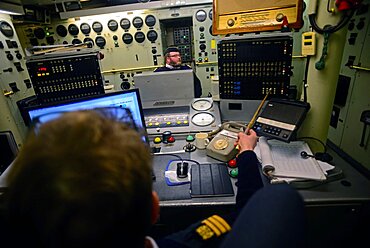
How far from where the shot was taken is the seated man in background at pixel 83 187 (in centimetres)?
31

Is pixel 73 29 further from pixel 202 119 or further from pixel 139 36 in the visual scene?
pixel 202 119

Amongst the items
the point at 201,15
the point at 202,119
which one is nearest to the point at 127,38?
the point at 201,15

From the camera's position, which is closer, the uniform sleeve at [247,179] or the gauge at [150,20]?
the uniform sleeve at [247,179]

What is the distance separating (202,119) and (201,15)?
8.79 feet

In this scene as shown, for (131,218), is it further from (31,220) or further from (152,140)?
(152,140)

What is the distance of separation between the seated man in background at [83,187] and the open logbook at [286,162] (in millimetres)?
632

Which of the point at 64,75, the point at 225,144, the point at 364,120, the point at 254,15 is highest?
the point at 254,15

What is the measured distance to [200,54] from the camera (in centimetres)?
381

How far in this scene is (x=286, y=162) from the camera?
1059 millimetres

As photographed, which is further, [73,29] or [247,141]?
[73,29]

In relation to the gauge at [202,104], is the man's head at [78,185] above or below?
above

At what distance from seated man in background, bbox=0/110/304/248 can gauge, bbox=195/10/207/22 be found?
3650 mm

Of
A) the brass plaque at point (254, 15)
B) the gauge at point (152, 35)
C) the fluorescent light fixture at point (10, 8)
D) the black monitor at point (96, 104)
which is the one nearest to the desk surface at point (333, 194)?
the black monitor at point (96, 104)

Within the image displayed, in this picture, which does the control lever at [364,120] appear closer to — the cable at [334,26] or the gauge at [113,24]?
the cable at [334,26]
